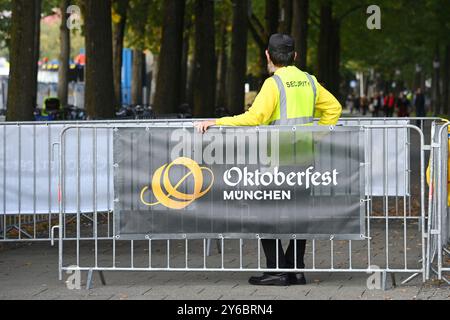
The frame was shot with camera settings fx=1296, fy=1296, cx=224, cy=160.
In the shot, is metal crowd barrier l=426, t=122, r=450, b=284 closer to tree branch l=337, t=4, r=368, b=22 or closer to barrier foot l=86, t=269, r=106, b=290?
barrier foot l=86, t=269, r=106, b=290

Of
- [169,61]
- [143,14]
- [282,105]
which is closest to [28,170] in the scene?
[282,105]

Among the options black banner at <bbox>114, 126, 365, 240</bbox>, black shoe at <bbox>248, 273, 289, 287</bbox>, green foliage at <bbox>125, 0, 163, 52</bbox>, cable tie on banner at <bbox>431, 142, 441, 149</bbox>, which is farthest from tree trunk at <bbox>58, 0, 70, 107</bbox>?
cable tie on banner at <bbox>431, 142, 441, 149</bbox>

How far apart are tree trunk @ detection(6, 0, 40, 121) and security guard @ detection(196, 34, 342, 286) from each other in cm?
969

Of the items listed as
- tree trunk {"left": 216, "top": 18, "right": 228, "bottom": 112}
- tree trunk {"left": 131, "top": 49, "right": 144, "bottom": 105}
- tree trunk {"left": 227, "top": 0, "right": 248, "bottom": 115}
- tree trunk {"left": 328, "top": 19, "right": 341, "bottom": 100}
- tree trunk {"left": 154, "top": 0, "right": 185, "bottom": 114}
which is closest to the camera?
tree trunk {"left": 154, "top": 0, "right": 185, "bottom": 114}

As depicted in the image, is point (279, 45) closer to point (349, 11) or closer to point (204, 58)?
point (204, 58)

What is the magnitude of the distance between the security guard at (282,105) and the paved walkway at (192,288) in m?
0.20

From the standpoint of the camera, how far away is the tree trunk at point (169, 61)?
3141 centimetres

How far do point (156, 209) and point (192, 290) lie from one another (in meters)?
0.72

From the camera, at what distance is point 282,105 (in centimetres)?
1040

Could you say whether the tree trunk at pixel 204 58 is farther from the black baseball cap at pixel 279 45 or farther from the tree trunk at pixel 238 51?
the black baseball cap at pixel 279 45

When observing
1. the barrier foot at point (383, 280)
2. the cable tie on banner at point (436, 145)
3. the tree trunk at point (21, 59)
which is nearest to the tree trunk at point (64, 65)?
the tree trunk at point (21, 59)

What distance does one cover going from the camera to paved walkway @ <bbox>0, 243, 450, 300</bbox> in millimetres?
9883

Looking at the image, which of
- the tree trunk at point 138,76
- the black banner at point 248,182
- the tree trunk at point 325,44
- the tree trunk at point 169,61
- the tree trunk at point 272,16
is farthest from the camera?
the tree trunk at point 138,76

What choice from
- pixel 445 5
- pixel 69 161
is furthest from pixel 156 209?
pixel 445 5
